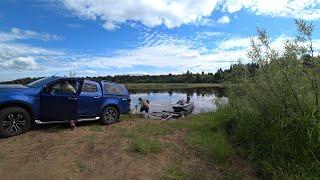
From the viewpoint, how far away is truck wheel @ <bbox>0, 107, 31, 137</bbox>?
996 cm

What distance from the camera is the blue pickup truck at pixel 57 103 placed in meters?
10.2

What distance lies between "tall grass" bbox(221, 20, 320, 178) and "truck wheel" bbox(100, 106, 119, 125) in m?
4.62

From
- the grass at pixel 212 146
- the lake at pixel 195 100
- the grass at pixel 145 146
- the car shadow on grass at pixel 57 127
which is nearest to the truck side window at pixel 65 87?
the car shadow on grass at pixel 57 127

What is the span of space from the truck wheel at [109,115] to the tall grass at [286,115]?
4.62 m

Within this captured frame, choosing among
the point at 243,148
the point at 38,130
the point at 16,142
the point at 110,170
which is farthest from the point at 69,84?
the point at 243,148

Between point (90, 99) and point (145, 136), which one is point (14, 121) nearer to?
point (90, 99)

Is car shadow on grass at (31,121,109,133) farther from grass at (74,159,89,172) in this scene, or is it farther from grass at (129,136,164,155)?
grass at (74,159,89,172)

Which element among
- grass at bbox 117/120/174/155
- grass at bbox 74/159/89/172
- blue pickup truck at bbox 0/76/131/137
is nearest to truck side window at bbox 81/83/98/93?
blue pickup truck at bbox 0/76/131/137

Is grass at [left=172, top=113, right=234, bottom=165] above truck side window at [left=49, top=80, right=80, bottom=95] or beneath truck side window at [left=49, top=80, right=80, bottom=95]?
beneath

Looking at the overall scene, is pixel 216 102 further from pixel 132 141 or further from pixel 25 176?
pixel 25 176

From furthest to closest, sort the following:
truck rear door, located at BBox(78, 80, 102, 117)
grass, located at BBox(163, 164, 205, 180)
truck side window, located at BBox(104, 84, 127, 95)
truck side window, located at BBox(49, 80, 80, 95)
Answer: truck side window, located at BBox(104, 84, 127, 95)
truck rear door, located at BBox(78, 80, 102, 117)
truck side window, located at BBox(49, 80, 80, 95)
grass, located at BBox(163, 164, 205, 180)

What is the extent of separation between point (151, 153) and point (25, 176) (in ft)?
9.64

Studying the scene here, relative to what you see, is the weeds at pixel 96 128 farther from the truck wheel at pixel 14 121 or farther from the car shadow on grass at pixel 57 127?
the truck wheel at pixel 14 121

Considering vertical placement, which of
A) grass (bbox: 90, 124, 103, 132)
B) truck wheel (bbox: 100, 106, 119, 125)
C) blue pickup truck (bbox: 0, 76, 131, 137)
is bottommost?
grass (bbox: 90, 124, 103, 132)
